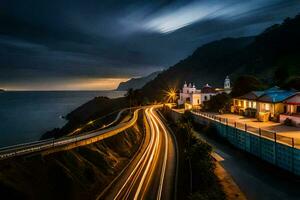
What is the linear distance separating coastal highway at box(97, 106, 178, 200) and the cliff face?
1.71 m

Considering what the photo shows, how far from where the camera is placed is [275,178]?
84.2ft

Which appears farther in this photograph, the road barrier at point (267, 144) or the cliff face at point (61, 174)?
the road barrier at point (267, 144)

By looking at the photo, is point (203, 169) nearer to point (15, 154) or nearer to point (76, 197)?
point (76, 197)

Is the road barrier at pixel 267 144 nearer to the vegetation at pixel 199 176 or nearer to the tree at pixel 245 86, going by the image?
the vegetation at pixel 199 176

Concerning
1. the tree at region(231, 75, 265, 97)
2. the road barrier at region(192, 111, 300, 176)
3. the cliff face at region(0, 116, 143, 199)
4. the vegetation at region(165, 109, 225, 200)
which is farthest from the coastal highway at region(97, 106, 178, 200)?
the tree at region(231, 75, 265, 97)

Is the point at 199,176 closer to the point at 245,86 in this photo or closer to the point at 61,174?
the point at 61,174

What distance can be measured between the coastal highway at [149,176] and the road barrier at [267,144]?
9.85 meters

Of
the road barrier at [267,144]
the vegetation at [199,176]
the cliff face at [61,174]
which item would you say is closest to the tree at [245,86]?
the road barrier at [267,144]

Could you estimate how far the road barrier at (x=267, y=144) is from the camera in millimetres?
25602

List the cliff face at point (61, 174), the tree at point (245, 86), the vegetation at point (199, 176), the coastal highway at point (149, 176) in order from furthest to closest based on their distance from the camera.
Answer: the tree at point (245, 86)
the coastal highway at point (149, 176)
the vegetation at point (199, 176)
the cliff face at point (61, 174)

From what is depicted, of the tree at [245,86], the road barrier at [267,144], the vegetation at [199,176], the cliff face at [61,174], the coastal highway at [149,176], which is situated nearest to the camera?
the cliff face at [61,174]

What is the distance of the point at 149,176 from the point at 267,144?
1494 cm

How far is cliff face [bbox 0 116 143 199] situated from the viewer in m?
Result: 22.2

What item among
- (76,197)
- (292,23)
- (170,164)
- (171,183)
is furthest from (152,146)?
(292,23)
